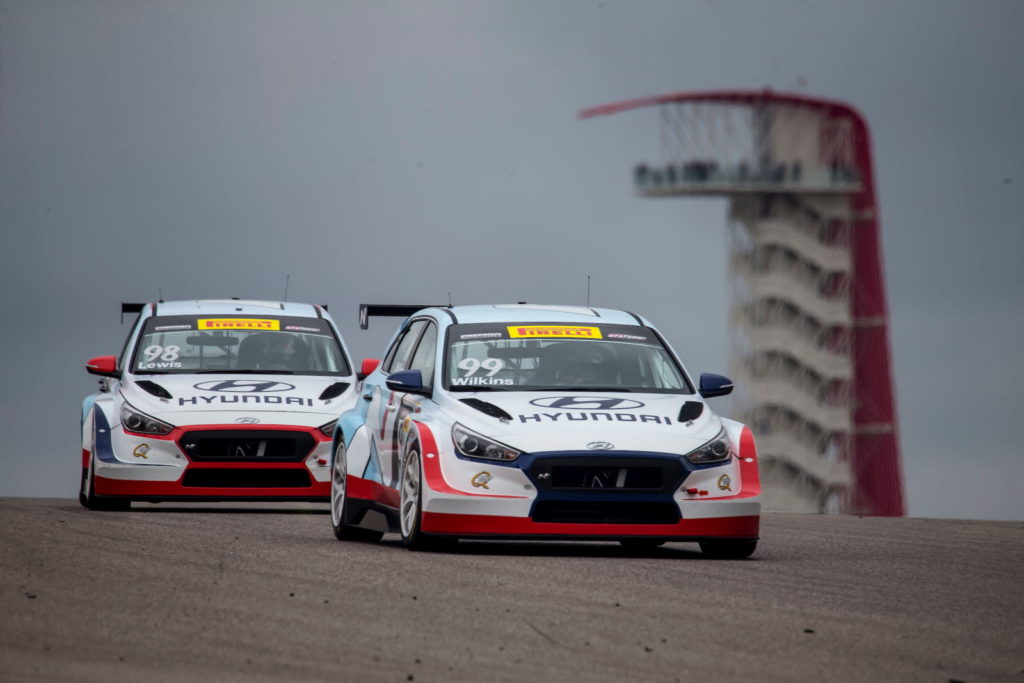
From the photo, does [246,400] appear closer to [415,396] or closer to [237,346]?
[237,346]

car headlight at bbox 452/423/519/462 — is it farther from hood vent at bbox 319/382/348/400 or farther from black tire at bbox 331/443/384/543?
hood vent at bbox 319/382/348/400

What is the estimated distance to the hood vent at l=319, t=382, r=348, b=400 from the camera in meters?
17.8

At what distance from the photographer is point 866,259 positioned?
4028 inches

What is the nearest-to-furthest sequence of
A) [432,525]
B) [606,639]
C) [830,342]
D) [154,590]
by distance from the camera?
[606,639]
[154,590]
[432,525]
[830,342]

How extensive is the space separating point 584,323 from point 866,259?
90004mm

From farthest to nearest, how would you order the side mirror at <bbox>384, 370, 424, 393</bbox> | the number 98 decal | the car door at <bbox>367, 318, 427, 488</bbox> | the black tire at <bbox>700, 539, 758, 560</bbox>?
1. the number 98 decal
2. the car door at <bbox>367, 318, 427, 488</bbox>
3. the side mirror at <bbox>384, 370, 424, 393</bbox>
4. the black tire at <bbox>700, 539, 758, 560</bbox>

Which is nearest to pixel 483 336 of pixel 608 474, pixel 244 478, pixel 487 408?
pixel 487 408

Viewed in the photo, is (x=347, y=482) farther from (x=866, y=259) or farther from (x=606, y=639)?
(x=866, y=259)

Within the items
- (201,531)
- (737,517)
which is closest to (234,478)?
(201,531)

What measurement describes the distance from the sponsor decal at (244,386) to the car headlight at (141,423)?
23.7 inches

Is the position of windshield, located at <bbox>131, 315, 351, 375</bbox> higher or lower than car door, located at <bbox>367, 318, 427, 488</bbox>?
lower

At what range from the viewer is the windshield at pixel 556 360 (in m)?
13.3

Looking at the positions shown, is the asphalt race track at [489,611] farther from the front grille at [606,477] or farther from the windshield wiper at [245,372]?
the windshield wiper at [245,372]

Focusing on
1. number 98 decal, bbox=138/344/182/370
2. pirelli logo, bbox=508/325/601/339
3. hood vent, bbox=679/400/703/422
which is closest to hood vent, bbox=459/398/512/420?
pirelli logo, bbox=508/325/601/339
